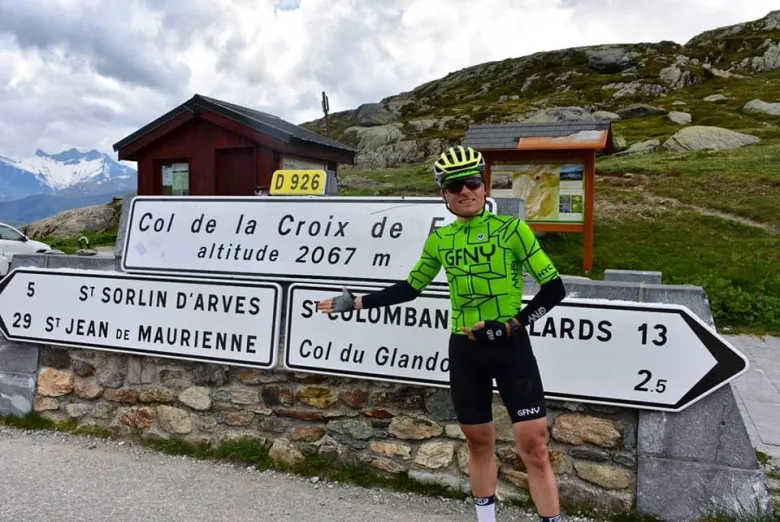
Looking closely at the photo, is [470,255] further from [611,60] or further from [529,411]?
[611,60]

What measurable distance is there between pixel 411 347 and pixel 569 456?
3.87 feet

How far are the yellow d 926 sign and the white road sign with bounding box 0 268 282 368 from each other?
842 millimetres

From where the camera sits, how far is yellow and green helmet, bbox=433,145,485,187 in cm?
255

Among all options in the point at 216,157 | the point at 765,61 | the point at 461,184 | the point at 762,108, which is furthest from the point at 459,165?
the point at 765,61

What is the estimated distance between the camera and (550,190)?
420 inches

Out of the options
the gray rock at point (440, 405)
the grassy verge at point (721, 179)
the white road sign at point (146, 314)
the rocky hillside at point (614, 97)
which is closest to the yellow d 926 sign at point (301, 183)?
the white road sign at point (146, 314)

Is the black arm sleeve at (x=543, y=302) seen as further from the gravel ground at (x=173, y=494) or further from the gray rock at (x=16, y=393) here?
the gray rock at (x=16, y=393)

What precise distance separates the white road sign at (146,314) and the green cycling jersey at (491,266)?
1.81 m

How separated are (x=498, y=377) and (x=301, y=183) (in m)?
2.52

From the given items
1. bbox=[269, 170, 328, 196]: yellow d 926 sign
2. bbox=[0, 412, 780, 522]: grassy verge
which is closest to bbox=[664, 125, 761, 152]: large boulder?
bbox=[269, 170, 328, 196]: yellow d 926 sign

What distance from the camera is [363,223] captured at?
3947 mm

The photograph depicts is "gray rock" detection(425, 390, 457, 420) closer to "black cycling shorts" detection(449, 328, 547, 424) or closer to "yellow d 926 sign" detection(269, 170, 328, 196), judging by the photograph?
"black cycling shorts" detection(449, 328, 547, 424)

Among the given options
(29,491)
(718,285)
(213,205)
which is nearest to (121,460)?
(29,491)

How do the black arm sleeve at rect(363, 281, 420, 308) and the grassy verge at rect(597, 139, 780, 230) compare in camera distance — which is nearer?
the black arm sleeve at rect(363, 281, 420, 308)
